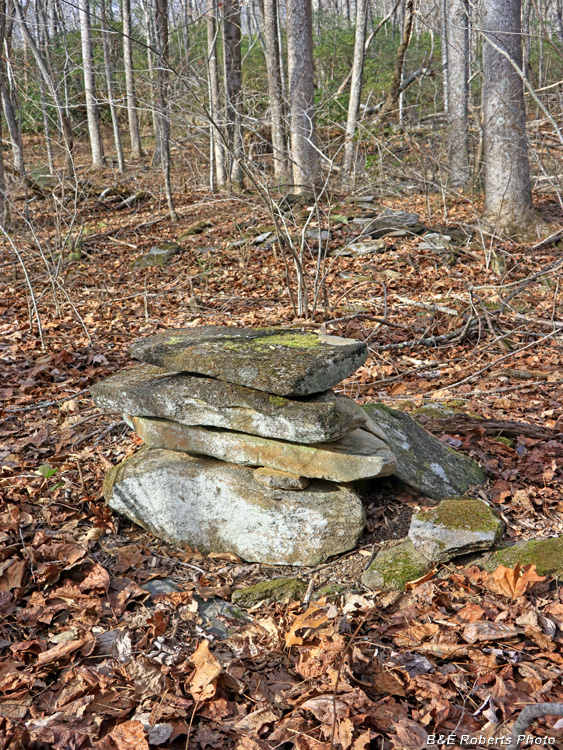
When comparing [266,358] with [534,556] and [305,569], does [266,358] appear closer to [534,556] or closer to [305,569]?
[305,569]

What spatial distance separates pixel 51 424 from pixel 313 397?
2.51 m

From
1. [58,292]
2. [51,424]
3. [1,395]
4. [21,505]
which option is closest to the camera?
[21,505]

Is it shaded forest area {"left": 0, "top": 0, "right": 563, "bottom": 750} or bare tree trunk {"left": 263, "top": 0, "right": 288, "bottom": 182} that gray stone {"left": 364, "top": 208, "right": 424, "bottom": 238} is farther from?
bare tree trunk {"left": 263, "top": 0, "right": 288, "bottom": 182}

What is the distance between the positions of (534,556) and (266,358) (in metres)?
1.78

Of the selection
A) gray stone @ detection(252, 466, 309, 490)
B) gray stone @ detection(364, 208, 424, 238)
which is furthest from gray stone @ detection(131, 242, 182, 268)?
gray stone @ detection(252, 466, 309, 490)

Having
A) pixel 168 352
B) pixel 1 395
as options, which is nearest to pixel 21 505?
pixel 168 352

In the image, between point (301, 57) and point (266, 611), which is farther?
point (301, 57)

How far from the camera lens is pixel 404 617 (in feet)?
9.18

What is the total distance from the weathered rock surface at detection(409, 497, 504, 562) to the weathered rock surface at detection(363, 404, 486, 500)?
281 mm

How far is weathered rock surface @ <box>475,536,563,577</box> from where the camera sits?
9.66 feet

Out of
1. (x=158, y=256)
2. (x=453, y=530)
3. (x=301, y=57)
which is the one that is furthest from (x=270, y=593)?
(x=301, y=57)

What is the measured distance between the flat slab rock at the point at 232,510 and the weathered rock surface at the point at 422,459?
503 millimetres

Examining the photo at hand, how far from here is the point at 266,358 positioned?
11.0 feet

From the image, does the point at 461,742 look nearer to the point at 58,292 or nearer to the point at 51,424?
the point at 51,424
